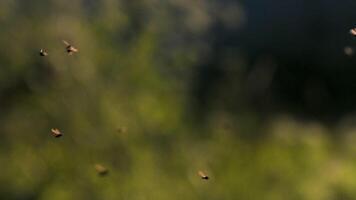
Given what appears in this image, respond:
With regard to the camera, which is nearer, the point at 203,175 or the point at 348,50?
the point at 203,175

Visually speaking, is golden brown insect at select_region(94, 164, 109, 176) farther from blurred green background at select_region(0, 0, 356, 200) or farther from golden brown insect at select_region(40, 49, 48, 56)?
golden brown insect at select_region(40, 49, 48, 56)

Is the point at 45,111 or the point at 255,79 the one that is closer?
the point at 45,111

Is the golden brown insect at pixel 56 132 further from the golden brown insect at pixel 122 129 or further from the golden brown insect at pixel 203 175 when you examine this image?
the golden brown insect at pixel 203 175

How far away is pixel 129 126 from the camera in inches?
84.4

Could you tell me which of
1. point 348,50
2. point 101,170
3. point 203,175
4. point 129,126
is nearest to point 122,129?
point 129,126

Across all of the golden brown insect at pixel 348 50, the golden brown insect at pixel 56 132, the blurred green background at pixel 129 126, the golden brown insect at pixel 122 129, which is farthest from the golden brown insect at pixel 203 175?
the golden brown insect at pixel 348 50

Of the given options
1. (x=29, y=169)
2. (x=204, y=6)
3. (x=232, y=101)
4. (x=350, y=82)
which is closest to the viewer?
(x=29, y=169)

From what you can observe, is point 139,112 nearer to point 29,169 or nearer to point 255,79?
point 29,169

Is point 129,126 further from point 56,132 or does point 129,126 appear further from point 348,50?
point 348,50

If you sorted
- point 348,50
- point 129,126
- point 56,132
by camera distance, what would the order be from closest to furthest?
point 56,132 < point 129,126 < point 348,50

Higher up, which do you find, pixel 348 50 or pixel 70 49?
pixel 348 50

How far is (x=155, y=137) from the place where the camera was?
2170 mm

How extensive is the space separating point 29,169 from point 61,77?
299 millimetres

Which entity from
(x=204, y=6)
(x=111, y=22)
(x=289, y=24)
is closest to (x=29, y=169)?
(x=111, y=22)
